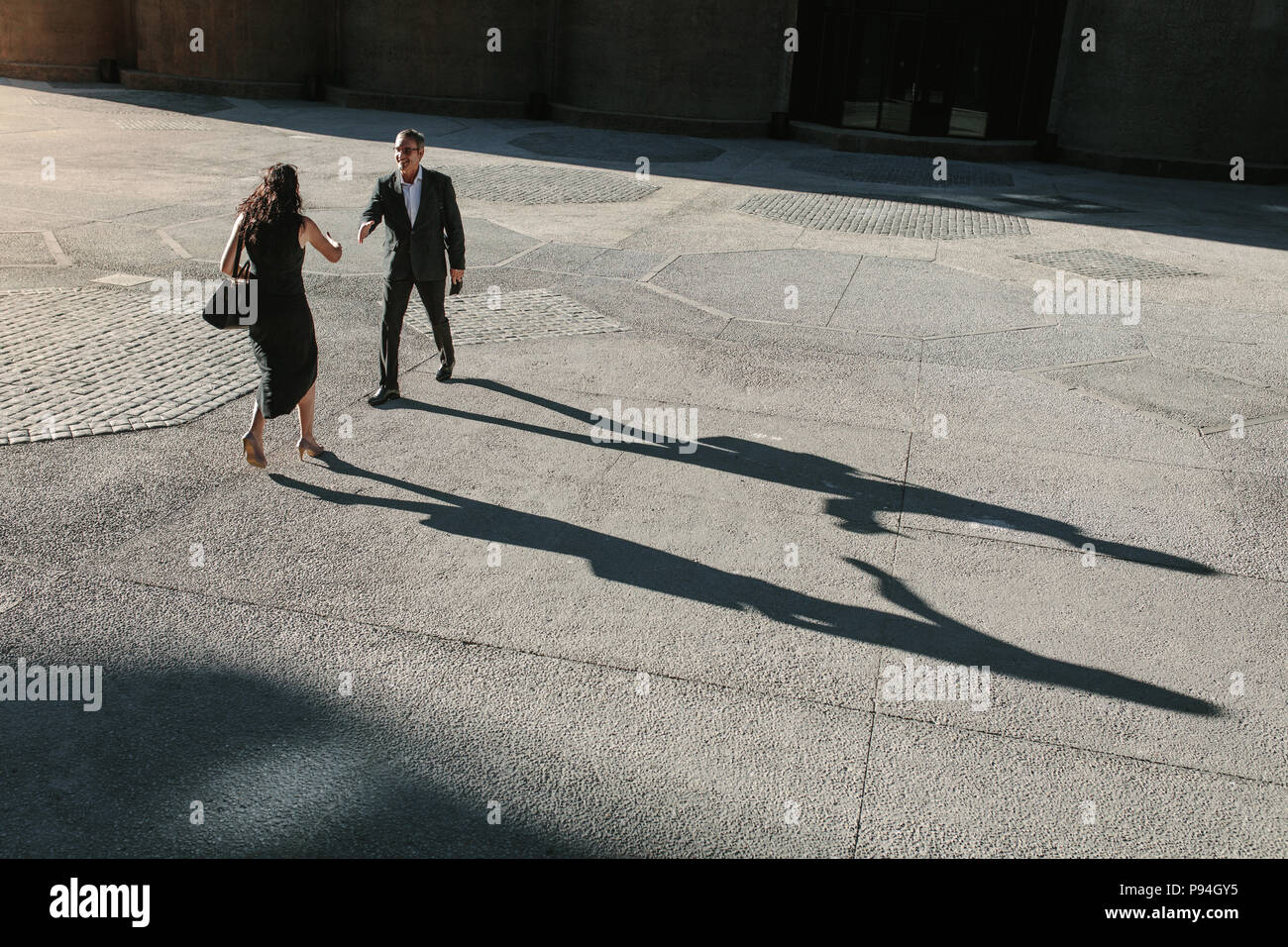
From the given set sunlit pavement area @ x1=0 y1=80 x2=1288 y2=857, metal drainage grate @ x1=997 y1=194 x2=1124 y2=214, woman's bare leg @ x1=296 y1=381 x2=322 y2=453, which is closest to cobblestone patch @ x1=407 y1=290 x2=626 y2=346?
sunlit pavement area @ x1=0 y1=80 x2=1288 y2=857

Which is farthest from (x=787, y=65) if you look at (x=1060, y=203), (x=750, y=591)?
(x=750, y=591)

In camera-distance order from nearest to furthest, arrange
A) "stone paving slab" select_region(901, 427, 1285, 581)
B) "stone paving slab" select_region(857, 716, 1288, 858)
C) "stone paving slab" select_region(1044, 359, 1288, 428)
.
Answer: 1. "stone paving slab" select_region(857, 716, 1288, 858)
2. "stone paving slab" select_region(901, 427, 1285, 581)
3. "stone paving slab" select_region(1044, 359, 1288, 428)

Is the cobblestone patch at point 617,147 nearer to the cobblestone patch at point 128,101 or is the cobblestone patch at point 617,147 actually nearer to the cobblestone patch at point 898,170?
the cobblestone patch at point 898,170

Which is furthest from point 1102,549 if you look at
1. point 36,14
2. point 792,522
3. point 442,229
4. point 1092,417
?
point 36,14

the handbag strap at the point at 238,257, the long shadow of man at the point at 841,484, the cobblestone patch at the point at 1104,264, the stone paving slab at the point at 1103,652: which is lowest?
the stone paving slab at the point at 1103,652

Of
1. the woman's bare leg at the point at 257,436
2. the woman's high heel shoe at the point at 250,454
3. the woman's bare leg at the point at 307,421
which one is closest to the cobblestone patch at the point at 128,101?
the woman's bare leg at the point at 307,421

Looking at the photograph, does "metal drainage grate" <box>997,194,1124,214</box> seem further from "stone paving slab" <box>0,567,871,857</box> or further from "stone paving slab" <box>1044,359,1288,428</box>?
"stone paving slab" <box>0,567,871,857</box>

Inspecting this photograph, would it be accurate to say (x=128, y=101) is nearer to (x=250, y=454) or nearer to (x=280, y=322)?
(x=280, y=322)

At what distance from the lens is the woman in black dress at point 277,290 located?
24.7 ft

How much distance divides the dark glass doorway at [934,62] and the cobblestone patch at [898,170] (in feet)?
5.15

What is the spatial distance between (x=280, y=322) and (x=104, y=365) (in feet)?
9.94

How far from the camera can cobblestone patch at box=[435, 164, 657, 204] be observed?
17891mm

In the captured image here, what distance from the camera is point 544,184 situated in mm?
18938

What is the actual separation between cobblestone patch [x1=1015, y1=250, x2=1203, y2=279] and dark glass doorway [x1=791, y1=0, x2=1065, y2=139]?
9927 mm
